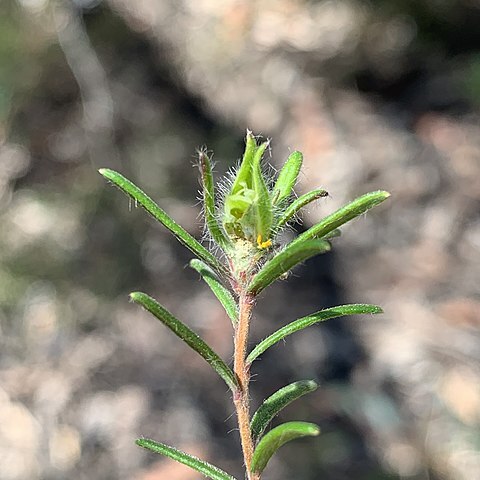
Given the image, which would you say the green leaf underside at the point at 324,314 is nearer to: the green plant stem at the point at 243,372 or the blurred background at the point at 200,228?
the green plant stem at the point at 243,372

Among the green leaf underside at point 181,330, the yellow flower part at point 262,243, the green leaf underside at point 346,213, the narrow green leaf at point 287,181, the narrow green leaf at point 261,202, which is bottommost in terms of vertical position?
the green leaf underside at point 181,330

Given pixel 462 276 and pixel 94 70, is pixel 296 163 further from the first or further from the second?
pixel 94 70

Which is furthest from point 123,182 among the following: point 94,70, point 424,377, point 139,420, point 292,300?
point 94,70

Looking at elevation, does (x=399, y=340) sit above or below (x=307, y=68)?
below

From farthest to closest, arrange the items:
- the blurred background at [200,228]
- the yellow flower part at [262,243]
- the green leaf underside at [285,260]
Answer: the blurred background at [200,228]
the yellow flower part at [262,243]
the green leaf underside at [285,260]

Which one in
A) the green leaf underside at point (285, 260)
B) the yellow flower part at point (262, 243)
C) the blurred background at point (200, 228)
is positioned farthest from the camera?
the blurred background at point (200, 228)

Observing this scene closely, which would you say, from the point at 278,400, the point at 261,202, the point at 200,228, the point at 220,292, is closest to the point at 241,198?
the point at 261,202

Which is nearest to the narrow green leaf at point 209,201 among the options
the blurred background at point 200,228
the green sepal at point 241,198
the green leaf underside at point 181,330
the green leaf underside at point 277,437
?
the green sepal at point 241,198
